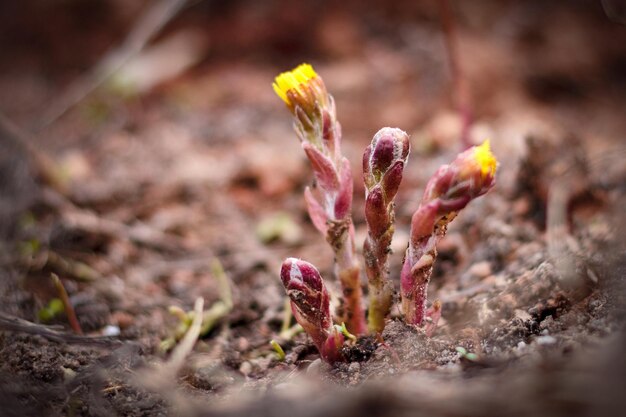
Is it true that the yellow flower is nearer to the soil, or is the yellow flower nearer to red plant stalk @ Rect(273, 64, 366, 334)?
red plant stalk @ Rect(273, 64, 366, 334)

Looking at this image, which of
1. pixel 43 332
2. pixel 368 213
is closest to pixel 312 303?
Answer: pixel 368 213

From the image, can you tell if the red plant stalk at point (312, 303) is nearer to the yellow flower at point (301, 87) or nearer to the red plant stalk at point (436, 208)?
the red plant stalk at point (436, 208)

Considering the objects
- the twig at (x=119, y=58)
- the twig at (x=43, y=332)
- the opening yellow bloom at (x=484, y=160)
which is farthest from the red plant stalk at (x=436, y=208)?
the twig at (x=119, y=58)

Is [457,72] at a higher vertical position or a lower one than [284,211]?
higher

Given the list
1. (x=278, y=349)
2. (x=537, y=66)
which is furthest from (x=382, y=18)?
(x=278, y=349)

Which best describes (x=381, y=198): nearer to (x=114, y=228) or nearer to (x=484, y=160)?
(x=484, y=160)

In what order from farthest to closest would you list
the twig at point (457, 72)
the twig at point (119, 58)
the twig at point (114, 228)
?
the twig at point (119, 58)
the twig at point (457, 72)
the twig at point (114, 228)

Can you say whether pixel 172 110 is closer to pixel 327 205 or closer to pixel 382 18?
pixel 382 18
